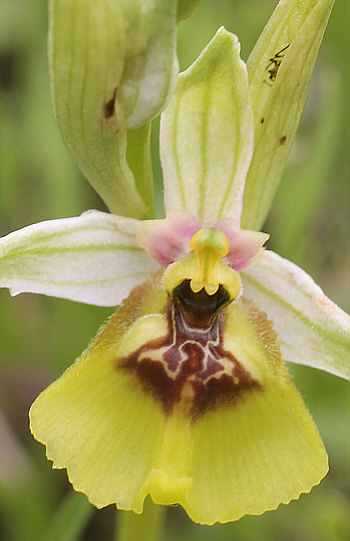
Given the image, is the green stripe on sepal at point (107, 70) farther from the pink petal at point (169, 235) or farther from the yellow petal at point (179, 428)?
the yellow petal at point (179, 428)

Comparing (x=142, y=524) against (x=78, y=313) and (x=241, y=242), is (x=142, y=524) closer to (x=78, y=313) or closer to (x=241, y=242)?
(x=241, y=242)

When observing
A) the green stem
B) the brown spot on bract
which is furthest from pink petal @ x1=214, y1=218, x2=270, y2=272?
the green stem

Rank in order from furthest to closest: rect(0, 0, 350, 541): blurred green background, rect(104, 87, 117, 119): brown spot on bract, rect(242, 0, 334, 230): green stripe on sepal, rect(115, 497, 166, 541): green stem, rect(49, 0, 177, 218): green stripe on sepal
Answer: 1. rect(0, 0, 350, 541): blurred green background
2. rect(115, 497, 166, 541): green stem
3. rect(242, 0, 334, 230): green stripe on sepal
4. rect(104, 87, 117, 119): brown spot on bract
5. rect(49, 0, 177, 218): green stripe on sepal

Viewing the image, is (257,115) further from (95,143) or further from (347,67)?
(347,67)

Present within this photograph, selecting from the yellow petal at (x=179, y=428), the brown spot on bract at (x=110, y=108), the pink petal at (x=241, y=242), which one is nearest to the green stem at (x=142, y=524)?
the yellow petal at (x=179, y=428)

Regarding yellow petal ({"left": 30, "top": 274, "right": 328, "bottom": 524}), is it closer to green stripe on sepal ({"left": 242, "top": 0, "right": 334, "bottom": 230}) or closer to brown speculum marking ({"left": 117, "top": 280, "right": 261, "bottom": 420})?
brown speculum marking ({"left": 117, "top": 280, "right": 261, "bottom": 420})

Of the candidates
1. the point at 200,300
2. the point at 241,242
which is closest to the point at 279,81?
the point at 241,242
